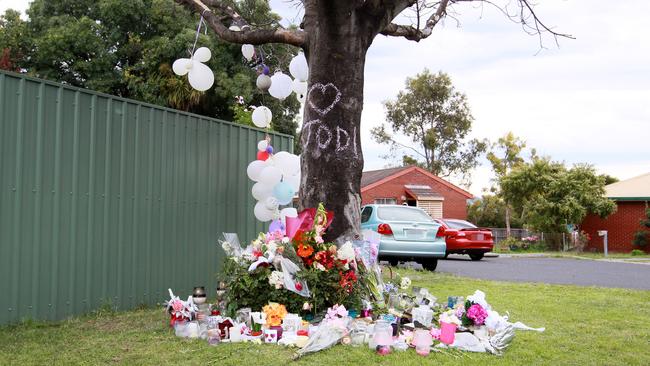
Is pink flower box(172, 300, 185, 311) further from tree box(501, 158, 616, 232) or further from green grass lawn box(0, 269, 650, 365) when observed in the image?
tree box(501, 158, 616, 232)

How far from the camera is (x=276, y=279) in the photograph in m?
5.79

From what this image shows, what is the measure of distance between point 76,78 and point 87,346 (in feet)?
71.8

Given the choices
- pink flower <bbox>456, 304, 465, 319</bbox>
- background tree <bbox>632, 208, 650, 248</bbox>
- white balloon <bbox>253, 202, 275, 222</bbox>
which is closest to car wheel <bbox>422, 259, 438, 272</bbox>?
white balloon <bbox>253, 202, 275, 222</bbox>

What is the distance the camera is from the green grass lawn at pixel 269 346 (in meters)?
4.71

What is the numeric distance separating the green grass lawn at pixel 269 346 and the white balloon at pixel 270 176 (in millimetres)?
2002

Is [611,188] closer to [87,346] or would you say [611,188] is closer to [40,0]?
[40,0]

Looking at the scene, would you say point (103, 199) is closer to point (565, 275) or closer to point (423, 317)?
point (423, 317)

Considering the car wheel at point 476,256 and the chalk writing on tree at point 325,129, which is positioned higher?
the chalk writing on tree at point 325,129

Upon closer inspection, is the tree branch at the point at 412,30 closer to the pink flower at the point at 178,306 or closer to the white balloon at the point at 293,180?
the white balloon at the point at 293,180

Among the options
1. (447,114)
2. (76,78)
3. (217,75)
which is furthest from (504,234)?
(76,78)

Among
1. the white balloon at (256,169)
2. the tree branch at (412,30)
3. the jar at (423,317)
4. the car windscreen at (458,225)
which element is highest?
the tree branch at (412,30)

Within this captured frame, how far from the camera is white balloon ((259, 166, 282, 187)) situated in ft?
25.9

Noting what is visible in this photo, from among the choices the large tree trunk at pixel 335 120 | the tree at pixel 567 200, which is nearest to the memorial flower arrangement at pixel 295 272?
the large tree trunk at pixel 335 120

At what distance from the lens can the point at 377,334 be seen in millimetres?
5066
